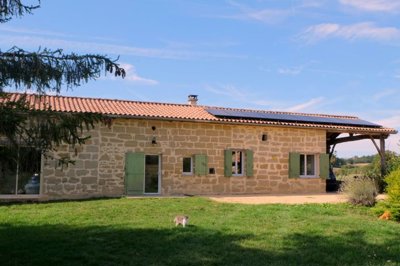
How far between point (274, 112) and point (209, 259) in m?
14.4

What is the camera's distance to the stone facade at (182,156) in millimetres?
15266

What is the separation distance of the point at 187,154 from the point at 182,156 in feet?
0.69

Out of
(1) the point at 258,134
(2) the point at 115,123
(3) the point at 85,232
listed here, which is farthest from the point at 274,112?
(3) the point at 85,232

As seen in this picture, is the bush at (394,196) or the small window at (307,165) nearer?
the bush at (394,196)

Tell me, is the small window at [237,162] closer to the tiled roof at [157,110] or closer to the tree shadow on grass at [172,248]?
the tiled roof at [157,110]

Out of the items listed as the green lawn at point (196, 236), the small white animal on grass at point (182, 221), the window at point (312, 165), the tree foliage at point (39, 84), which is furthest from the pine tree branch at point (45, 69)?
the window at point (312, 165)

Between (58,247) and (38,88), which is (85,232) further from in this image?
(38,88)

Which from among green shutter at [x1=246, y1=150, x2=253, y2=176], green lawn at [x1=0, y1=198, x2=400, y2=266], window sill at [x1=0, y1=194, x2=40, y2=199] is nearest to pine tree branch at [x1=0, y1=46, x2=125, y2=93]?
green lawn at [x1=0, y1=198, x2=400, y2=266]

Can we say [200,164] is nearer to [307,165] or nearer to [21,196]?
[307,165]

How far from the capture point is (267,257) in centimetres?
715

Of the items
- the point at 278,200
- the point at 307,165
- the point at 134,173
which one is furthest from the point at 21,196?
the point at 307,165

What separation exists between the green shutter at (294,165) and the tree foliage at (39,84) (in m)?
13.4

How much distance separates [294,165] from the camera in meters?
18.5

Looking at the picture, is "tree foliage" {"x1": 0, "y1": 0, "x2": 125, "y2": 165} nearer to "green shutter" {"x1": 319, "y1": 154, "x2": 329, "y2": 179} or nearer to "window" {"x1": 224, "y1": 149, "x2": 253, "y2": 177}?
"window" {"x1": 224, "y1": 149, "x2": 253, "y2": 177}
